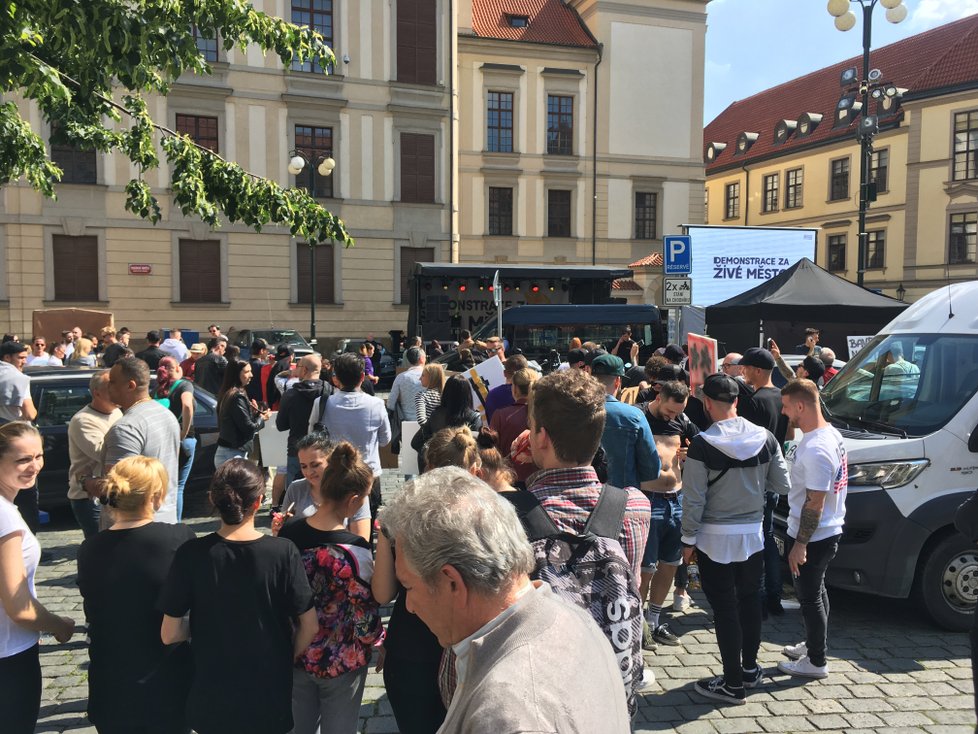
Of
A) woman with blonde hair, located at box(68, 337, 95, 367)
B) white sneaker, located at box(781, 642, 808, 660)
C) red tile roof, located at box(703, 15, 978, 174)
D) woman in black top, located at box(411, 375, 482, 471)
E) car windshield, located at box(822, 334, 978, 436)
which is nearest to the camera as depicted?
white sneaker, located at box(781, 642, 808, 660)

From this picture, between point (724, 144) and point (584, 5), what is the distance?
69.3ft

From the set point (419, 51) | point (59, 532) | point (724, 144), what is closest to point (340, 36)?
point (419, 51)

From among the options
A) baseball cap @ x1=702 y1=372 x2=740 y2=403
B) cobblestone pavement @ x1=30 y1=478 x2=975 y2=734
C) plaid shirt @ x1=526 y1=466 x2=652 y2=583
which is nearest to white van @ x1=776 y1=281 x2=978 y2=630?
cobblestone pavement @ x1=30 y1=478 x2=975 y2=734

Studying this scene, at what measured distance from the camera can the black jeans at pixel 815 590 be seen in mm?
4410

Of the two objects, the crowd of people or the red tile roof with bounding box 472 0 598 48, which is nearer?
the crowd of people

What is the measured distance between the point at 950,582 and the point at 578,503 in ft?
13.2

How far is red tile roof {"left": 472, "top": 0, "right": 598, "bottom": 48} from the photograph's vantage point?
33625 millimetres

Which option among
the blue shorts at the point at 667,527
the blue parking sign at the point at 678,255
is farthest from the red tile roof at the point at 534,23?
the blue shorts at the point at 667,527

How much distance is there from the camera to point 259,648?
2.80 m

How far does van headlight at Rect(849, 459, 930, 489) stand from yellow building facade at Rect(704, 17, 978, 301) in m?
32.0

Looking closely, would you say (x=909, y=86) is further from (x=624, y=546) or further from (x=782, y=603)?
(x=624, y=546)

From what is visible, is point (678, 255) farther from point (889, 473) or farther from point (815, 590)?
point (815, 590)

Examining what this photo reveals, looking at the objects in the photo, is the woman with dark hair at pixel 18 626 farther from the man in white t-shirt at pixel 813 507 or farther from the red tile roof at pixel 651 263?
the red tile roof at pixel 651 263

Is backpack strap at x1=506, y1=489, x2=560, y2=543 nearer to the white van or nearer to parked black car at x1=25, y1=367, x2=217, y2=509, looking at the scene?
the white van
